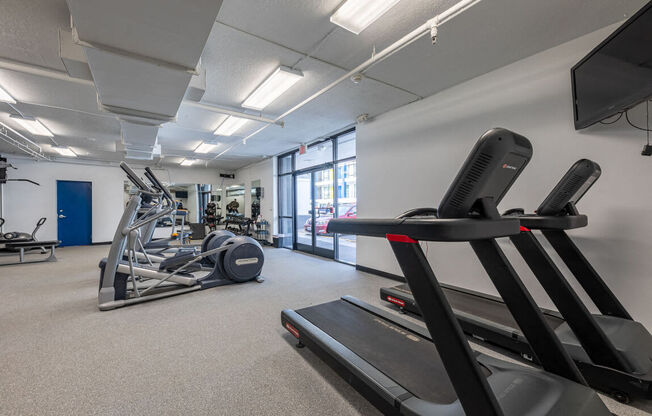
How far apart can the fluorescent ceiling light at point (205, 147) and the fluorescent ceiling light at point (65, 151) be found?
10.6 ft

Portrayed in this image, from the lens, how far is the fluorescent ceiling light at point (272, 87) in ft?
10.4

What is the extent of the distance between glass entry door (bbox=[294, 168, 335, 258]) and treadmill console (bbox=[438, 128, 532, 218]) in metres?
4.74

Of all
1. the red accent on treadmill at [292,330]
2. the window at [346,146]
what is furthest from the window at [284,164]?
the red accent on treadmill at [292,330]

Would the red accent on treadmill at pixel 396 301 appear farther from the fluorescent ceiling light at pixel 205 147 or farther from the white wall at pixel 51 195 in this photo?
the white wall at pixel 51 195

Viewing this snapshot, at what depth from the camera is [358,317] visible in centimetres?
242

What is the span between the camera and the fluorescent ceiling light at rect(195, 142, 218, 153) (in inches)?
266

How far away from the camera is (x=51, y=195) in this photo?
8008 mm

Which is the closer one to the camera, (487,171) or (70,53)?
(487,171)

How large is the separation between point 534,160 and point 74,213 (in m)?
11.7

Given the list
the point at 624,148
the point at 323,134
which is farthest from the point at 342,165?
the point at 624,148

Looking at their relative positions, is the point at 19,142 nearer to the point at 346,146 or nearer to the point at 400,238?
the point at 346,146

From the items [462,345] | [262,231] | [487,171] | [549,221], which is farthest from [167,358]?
[262,231]

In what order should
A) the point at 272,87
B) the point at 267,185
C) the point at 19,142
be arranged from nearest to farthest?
the point at 272,87 → the point at 19,142 → the point at 267,185

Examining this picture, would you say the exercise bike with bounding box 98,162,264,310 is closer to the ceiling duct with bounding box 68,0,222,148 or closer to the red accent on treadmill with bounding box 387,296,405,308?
the ceiling duct with bounding box 68,0,222,148
